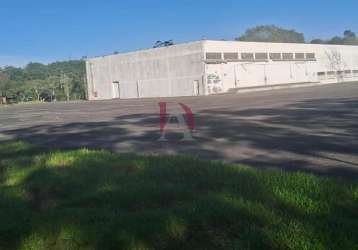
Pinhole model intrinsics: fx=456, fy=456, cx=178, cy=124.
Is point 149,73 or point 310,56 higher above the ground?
point 310,56

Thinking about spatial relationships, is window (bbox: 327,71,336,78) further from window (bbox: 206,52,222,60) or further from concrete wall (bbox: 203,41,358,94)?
window (bbox: 206,52,222,60)

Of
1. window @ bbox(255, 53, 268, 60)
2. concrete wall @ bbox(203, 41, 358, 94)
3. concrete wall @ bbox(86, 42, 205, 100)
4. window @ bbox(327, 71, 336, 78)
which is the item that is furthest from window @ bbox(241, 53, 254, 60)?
window @ bbox(327, 71, 336, 78)

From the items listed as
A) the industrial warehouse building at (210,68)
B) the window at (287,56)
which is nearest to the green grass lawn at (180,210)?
the industrial warehouse building at (210,68)

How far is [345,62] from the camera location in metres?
→ 82.6

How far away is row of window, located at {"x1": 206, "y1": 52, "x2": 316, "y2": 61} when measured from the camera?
59344 millimetres

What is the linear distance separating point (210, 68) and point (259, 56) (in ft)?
34.7

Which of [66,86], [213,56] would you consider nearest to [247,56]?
[213,56]

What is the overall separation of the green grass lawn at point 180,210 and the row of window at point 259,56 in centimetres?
5154

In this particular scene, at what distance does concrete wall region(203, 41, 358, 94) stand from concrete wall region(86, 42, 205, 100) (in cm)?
247

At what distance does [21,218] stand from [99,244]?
1506 millimetres

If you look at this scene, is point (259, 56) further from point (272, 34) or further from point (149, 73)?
point (272, 34)

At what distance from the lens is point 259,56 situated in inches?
2562

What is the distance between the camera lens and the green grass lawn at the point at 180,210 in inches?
183

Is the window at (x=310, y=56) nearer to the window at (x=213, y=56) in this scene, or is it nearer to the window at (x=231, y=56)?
the window at (x=231, y=56)
